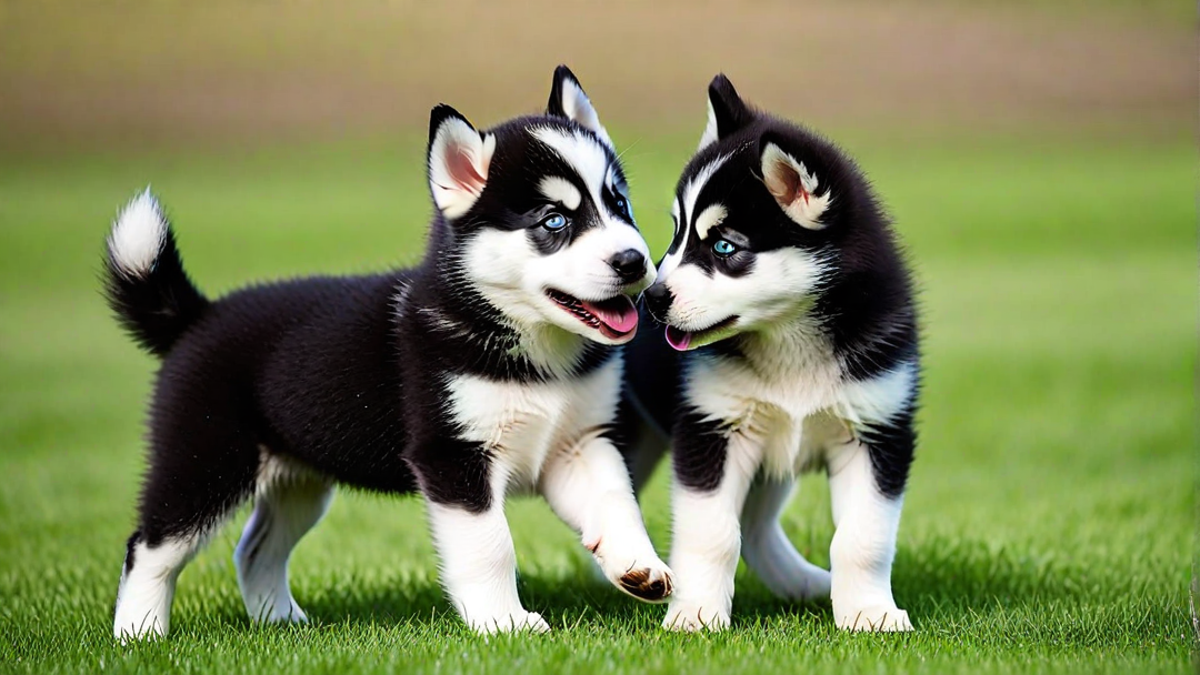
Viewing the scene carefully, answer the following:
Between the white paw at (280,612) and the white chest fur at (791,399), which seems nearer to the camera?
the white chest fur at (791,399)

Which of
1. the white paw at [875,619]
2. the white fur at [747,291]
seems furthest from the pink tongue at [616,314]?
the white paw at [875,619]

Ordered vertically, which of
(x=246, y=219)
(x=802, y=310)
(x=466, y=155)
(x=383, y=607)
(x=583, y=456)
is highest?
(x=466, y=155)

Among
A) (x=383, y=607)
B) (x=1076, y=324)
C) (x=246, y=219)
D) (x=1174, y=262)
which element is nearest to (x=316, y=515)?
(x=383, y=607)

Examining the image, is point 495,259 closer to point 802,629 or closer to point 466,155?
point 466,155

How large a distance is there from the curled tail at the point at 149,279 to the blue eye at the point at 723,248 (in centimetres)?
200

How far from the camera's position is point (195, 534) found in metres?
5.01

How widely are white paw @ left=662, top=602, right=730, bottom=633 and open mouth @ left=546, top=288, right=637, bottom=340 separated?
0.97 meters

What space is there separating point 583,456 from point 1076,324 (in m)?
11.4

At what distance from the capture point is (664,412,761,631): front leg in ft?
15.6

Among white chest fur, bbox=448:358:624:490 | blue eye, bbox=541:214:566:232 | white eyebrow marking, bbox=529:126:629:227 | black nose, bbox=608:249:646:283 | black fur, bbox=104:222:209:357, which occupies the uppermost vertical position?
white eyebrow marking, bbox=529:126:629:227

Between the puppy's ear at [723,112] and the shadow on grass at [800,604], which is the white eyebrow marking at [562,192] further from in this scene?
the shadow on grass at [800,604]

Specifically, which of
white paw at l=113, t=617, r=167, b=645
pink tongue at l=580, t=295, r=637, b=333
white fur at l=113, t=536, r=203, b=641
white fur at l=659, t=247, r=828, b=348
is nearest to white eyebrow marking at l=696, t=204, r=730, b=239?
white fur at l=659, t=247, r=828, b=348

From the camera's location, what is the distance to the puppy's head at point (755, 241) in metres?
4.58

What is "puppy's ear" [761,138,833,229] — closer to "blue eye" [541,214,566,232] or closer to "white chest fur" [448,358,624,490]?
"blue eye" [541,214,566,232]
